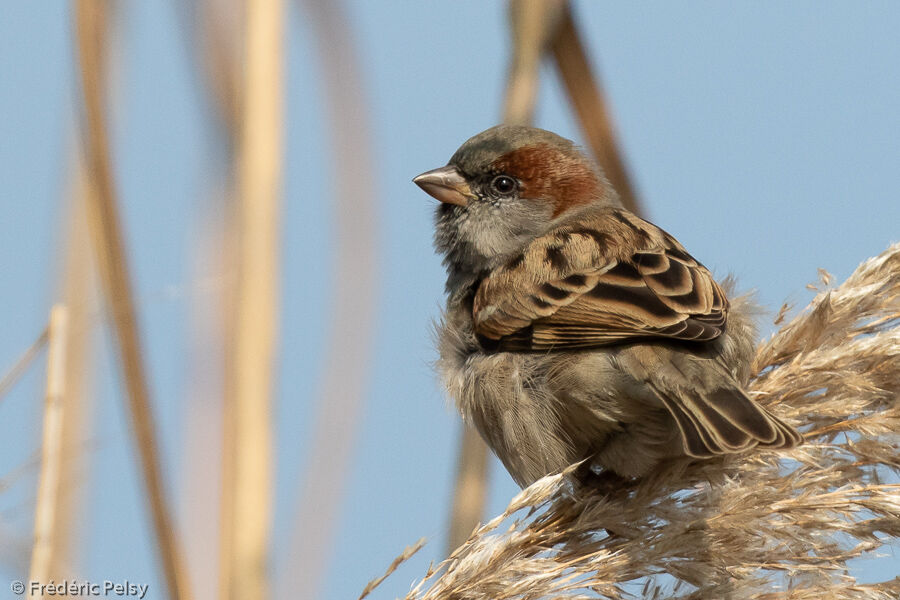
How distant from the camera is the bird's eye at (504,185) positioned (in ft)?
9.18

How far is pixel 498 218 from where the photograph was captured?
275cm

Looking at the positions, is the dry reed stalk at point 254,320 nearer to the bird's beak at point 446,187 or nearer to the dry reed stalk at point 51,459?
the dry reed stalk at point 51,459

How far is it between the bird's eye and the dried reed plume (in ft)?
3.12

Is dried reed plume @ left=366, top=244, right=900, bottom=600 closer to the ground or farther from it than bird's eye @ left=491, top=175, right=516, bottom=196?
closer to the ground

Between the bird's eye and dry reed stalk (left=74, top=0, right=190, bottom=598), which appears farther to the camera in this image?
the bird's eye

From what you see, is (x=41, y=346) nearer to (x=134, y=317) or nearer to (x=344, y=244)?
(x=134, y=317)

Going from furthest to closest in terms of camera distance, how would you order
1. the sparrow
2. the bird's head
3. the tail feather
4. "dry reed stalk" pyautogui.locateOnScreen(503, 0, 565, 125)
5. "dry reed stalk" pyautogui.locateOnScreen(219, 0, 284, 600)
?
the bird's head, "dry reed stalk" pyautogui.locateOnScreen(503, 0, 565, 125), the sparrow, the tail feather, "dry reed stalk" pyautogui.locateOnScreen(219, 0, 284, 600)

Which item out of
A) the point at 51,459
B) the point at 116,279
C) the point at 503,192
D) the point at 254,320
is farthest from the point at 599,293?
the point at 51,459

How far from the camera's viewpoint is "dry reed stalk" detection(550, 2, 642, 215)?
2.23m

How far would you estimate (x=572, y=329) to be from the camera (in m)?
2.28

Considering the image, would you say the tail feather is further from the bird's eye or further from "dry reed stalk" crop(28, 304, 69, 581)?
"dry reed stalk" crop(28, 304, 69, 581)

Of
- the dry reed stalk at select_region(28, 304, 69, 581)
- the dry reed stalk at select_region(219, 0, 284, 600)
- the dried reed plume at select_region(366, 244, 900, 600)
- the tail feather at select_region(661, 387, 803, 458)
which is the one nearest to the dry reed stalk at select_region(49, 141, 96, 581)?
the dry reed stalk at select_region(28, 304, 69, 581)

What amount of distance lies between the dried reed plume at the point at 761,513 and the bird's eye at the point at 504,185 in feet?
3.12

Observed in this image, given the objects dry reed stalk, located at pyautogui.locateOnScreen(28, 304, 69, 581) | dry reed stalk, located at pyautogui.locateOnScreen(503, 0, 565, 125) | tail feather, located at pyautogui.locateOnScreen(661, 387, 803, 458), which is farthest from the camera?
dry reed stalk, located at pyautogui.locateOnScreen(503, 0, 565, 125)
